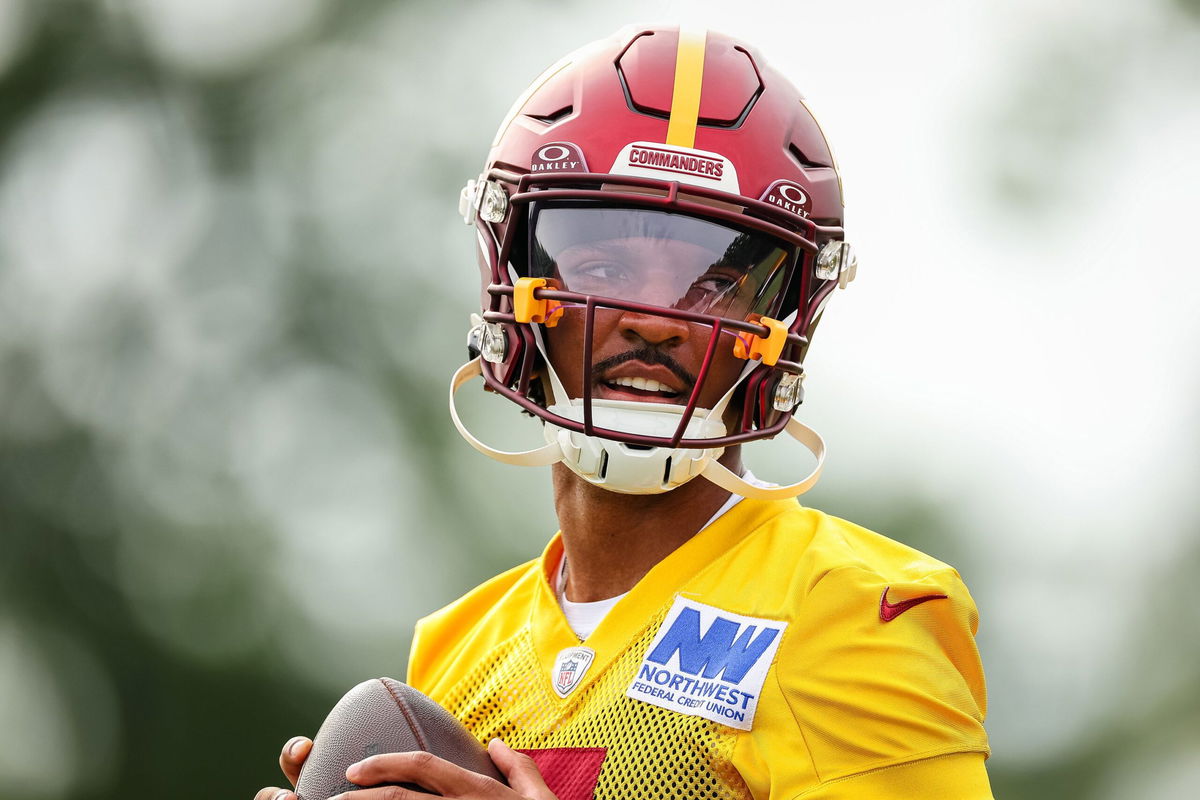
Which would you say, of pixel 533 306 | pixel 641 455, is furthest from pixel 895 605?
pixel 533 306

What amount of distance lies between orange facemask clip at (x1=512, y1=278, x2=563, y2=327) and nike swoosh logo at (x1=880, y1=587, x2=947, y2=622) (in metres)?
0.77

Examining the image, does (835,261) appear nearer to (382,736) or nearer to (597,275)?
(597,275)

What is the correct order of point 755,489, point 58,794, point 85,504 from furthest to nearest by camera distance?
point 85,504, point 58,794, point 755,489

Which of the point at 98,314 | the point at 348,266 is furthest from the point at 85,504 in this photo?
the point at 348,266

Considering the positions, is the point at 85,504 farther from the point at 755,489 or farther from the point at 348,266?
the point at 755,489

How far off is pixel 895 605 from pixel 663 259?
73cm

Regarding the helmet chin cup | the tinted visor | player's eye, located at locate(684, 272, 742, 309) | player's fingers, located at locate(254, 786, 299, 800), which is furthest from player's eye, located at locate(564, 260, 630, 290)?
player's fingers, located at locate(254, 786, 299, 800)

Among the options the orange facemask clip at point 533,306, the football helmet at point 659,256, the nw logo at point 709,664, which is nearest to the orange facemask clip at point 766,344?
the football helmet at point 659,256

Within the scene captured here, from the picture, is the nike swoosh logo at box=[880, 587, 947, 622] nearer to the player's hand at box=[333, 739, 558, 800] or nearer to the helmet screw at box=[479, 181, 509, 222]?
the player's hand at box=[333, 739, 558, 800]

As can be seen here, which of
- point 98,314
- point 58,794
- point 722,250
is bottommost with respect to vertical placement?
point 58,794

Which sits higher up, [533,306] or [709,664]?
[533,306]

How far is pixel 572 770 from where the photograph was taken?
2410mm

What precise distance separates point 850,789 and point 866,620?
27 cm

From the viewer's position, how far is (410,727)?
2.31 m
